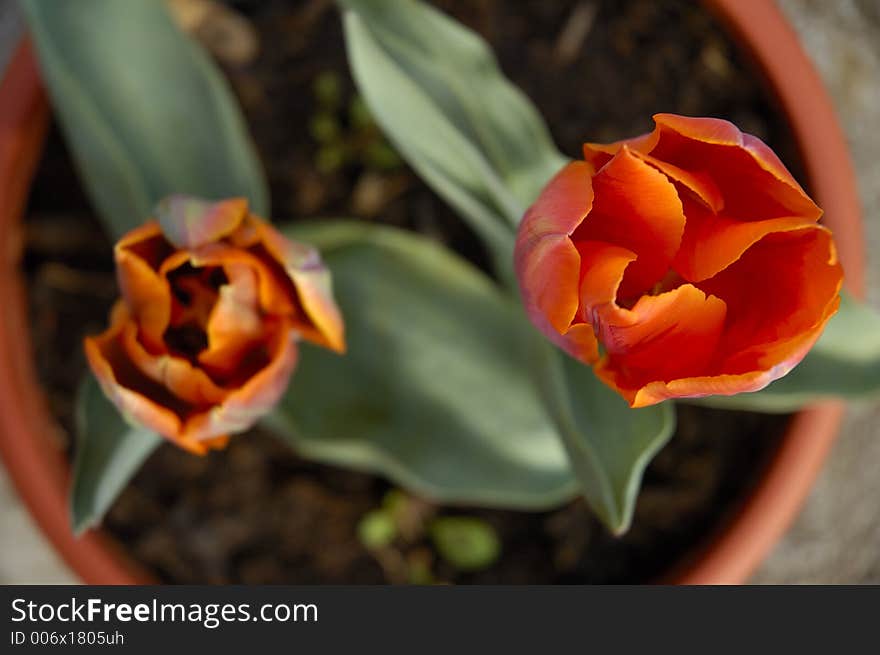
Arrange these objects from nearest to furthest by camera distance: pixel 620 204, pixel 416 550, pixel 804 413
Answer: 1. pixel 620 204
2. pixel 804 413
3. pixel 416 550

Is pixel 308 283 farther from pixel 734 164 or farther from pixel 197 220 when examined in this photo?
pixel 734 164

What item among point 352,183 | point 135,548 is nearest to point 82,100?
point 352,183

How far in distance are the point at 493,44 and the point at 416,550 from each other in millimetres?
386

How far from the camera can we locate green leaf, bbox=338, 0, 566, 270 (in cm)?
51

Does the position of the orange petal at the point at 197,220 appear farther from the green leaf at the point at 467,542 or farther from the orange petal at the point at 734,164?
the green leaf at the point at 467,542

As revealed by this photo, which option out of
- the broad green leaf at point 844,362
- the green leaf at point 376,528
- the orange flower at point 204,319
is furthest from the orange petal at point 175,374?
the green leaf at point 376,528

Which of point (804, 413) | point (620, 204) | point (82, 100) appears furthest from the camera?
point (804, 413)

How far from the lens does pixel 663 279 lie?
43cm

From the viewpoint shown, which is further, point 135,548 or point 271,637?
point 135,548

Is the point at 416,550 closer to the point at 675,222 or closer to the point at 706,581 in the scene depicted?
the point at 706,581

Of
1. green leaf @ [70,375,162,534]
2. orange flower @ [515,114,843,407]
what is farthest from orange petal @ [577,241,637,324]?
green leaf @ [70,375,162,534]

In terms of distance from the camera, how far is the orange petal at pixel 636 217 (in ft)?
1.27

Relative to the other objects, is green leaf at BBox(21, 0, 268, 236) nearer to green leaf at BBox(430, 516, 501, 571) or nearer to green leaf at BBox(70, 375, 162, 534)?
green leaf at BBox(70, 375, 162, 534)

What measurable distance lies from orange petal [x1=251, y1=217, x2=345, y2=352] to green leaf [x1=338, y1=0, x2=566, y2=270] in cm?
8
